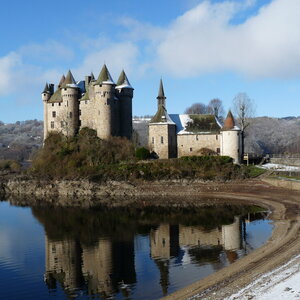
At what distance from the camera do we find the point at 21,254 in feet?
81.9

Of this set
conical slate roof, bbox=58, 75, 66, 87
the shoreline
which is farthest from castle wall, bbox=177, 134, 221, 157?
conical slate roof, bbox=58, 75, 66, 87

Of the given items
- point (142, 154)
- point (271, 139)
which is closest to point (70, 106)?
point (142, 154)

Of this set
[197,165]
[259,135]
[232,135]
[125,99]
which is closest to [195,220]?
[197,165]

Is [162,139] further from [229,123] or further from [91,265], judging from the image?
[91,265]

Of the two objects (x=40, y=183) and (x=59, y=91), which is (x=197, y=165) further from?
(x=59, y=91)

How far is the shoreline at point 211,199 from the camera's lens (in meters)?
18.2

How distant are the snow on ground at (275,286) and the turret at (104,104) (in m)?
39.4

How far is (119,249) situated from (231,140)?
97.9 ft

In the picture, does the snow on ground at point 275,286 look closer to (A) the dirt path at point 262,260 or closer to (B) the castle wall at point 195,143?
(A) the dirt path at point 262,260

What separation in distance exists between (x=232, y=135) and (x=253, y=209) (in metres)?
15.4

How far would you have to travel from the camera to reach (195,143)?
177 feet

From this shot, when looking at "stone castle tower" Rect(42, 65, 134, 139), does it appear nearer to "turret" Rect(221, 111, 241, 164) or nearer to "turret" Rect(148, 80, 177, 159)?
"turret" Rect(148, 80, 177, 159)

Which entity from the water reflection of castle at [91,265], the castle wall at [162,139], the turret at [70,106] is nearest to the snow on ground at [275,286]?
the water reflection of castle at [91,265]

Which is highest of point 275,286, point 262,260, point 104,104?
point 104,104
